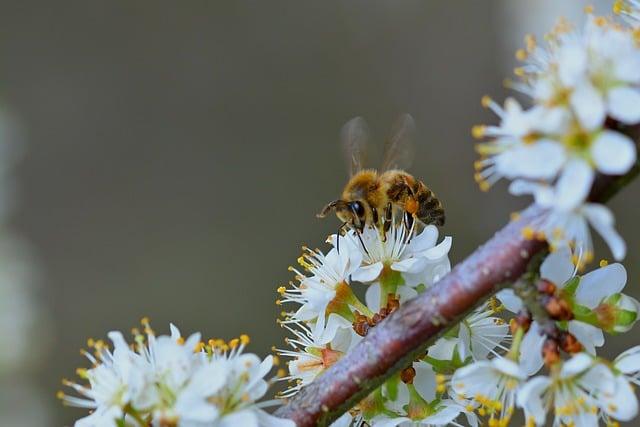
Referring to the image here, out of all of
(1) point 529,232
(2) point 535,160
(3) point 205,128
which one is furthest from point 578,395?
(3) point 205,128

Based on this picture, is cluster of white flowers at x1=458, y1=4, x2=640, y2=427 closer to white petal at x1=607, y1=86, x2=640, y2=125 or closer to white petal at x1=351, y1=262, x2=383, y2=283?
white petal at x1=607, y1=86, x2=640, y2=125

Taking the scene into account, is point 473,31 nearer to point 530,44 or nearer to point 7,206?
point 7,206

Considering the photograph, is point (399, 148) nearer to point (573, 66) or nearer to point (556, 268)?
point (556, 268)

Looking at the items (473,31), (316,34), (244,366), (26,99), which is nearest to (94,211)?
(26,99)

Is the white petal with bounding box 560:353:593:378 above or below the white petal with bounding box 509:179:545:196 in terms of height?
below

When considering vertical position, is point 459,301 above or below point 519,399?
above

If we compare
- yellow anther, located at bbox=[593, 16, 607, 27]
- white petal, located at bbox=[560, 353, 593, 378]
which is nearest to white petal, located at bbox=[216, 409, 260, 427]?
white petal, located at bbox=[560, 353, 593, 378]
